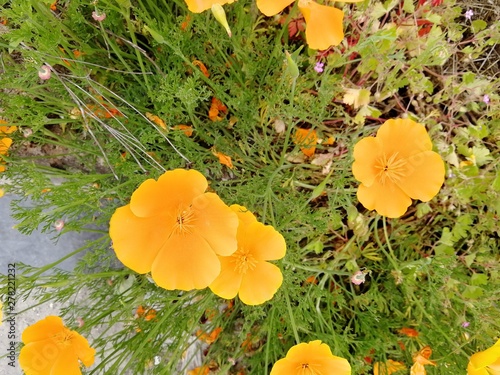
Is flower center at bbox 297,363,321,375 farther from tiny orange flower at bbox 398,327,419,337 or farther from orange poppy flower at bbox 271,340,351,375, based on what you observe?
tiny orange flower at bbox 398,327,419,337

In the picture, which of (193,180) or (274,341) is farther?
→ (274,341)

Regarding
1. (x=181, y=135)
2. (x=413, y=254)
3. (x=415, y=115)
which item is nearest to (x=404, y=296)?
(x=413, y=254)

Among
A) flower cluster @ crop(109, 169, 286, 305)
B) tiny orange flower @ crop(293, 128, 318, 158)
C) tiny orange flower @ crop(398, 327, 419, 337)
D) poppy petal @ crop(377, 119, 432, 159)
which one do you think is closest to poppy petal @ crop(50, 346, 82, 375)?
flower cluster @ crop(109, 169, 286, 305)

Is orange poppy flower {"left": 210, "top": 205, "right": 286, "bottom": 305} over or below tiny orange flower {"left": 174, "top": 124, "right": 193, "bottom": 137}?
below

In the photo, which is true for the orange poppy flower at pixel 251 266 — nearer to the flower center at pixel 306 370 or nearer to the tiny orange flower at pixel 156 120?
the flower center at pixel 306 370

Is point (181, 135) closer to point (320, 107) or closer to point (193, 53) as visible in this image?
point (193, 53)

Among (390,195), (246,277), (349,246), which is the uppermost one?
(390,195)
